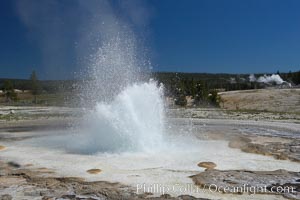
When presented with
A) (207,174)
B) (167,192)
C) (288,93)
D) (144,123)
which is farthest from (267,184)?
(288,93)

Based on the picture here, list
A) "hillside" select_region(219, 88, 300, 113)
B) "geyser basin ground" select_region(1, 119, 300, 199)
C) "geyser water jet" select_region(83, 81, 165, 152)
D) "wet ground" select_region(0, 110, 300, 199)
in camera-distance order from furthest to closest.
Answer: "hillside" select_region(219, 88, 300, 113)
"geyser water jet" select_region(83, 81, 165, 152)
"geyser basin ground" select_region(1, 119, 300, 199)
"wet ground" select_region(0, 110, 300, 199)

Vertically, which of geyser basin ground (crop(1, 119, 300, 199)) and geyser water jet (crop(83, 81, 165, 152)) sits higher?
geyser water jet (crop(83, 81, 165, 152))

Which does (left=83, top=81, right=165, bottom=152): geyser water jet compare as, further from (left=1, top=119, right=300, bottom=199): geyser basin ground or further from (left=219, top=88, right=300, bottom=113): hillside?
(left=219, top=88, right=300, bottom=113): hillside

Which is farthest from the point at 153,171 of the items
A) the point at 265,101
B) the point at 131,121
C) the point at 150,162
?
the point at 265,101

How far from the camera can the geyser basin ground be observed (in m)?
8.76

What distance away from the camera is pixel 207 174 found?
9023 mm

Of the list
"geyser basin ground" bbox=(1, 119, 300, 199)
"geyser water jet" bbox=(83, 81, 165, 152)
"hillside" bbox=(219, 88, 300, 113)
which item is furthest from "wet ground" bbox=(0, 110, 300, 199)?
"hillside" bbox=(219, 88, 300, 113)

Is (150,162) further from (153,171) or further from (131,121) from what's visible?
(131,121)

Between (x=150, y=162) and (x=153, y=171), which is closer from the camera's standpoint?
(x=153, y=171)

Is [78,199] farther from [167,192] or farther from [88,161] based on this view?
[88,161]

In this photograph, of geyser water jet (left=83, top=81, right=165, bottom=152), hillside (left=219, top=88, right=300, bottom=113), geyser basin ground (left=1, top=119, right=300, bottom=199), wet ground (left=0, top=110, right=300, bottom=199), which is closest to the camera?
wet ground (left=0, top=110, right=300, bottom=199)

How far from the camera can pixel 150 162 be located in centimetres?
1041

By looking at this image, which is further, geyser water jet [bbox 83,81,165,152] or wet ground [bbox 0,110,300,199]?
geyser water jet [bbox 83,81,165,152]

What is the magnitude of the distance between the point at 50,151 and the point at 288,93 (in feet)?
125
